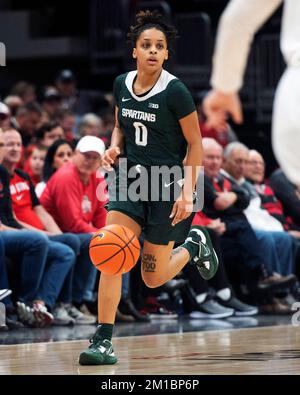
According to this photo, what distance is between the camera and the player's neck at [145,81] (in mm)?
6422

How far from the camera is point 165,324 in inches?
367

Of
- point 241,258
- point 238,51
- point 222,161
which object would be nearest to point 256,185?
point 222,161

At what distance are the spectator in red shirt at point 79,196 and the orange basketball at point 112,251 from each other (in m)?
3.38

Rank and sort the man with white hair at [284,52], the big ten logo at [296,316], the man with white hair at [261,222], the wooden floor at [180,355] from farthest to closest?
the man with white hair at [261,222]
the big ten logo at [296,316]
the wooden floor at [180,355]
the man with white hair at [284,52]

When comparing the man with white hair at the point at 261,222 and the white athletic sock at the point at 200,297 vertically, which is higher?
the man with white hair at the point at 261,222

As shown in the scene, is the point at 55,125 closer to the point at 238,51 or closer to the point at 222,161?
the point at 222,161

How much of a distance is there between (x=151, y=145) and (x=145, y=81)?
39 centimetres

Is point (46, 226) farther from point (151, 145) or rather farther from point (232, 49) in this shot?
point (232, 49)

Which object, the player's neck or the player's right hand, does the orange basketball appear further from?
the player's neck

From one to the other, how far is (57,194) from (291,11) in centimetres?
609

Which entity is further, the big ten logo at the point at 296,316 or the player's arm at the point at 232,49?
the big ten logo at the point at 296,316

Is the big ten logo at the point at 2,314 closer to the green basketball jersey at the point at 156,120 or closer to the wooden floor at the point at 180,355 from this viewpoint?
the wooden floor at the point at 180,355

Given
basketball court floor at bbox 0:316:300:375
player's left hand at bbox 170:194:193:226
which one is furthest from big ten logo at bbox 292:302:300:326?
player's left hand at bbox 170:194:193:226

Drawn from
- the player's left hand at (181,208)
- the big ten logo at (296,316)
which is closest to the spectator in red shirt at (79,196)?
the big ten logo at (296,316)
